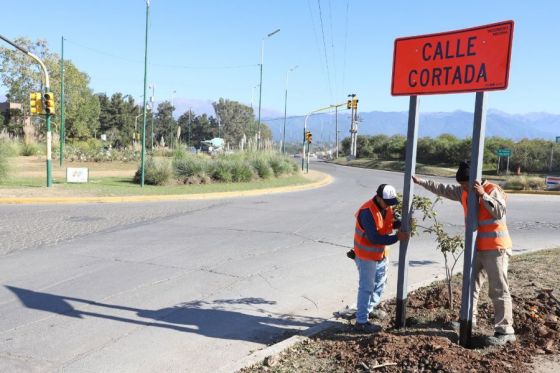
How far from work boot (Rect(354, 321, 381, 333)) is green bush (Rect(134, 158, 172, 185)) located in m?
17.2

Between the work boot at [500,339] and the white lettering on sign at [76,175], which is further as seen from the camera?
the white lettering on sign at [76,175]

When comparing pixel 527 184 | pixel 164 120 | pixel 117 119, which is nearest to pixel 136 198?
pixel 527 184

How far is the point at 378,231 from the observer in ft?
15.3

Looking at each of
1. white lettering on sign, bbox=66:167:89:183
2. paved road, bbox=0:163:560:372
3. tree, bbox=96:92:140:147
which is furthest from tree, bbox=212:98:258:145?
paved road, bbox=0:163:560:372

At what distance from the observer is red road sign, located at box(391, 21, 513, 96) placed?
12.6 ft

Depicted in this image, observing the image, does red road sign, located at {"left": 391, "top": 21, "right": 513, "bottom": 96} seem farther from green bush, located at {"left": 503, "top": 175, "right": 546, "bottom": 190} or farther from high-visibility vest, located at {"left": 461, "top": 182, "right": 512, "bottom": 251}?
green bush, located at {"left": 503, "top": 175, "right": 546, "bottom": 190}

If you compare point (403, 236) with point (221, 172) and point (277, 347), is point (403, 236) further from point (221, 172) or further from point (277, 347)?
point (221, 172)

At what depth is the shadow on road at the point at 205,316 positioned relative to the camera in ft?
16.4

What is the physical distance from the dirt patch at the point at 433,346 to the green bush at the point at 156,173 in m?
16.7

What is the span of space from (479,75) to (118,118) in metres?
73.3

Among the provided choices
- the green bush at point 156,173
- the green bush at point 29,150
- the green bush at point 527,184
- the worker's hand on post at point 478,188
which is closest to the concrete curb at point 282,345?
the worker's hand on post at point 478,188

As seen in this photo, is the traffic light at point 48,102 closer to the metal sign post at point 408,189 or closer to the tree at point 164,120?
the metal sign post at point 408,189

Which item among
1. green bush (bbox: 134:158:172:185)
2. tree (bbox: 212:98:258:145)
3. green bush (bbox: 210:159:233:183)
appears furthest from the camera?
tree (bbox: 212:98:258:145)

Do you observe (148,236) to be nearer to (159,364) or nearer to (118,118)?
(159,364)
